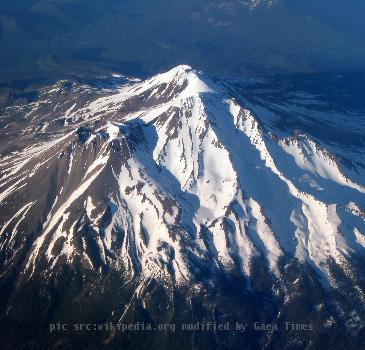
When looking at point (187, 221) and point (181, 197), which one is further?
point (181, 197)

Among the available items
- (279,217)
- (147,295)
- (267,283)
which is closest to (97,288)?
(147,295)

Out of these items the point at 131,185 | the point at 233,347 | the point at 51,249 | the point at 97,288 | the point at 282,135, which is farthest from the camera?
the point at 282,135

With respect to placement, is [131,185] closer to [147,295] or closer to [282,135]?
[147,295]

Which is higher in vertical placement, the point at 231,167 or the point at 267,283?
the point at 231,167

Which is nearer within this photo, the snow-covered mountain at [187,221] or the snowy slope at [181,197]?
the snow-covered mountain at [187,221]

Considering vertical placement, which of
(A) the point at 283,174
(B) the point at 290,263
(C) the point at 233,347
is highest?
(A) the point at 283,174

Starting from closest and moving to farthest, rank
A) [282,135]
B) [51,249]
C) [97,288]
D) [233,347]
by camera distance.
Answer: [233,347], [97,288], [51,249], [282,135]

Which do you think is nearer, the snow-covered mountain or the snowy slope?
the snow-covered mountain

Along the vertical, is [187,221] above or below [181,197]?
below
